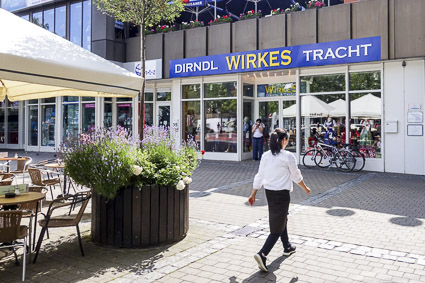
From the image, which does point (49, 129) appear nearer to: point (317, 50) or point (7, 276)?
point (317, 50)

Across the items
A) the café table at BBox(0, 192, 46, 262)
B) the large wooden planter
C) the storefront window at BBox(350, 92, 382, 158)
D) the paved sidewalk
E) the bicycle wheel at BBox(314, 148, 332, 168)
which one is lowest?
the paved sidewalk

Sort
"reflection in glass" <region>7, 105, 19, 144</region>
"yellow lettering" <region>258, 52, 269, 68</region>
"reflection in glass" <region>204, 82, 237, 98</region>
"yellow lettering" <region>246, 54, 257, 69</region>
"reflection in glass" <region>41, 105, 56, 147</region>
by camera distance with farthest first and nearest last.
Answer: "reflection in glass" <region>7, 105, 19, 144</region>
"reflection in glass" <region>41, 105, 56, 147</region>
"reflection in glass" <region>204, 82, 237, 98</region>
"yellow lettering" <region>246, 54, 257, 69</region>
"yellow lettering" <region>258, 52, 269, 68</region>

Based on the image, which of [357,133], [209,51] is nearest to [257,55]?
[209,51]

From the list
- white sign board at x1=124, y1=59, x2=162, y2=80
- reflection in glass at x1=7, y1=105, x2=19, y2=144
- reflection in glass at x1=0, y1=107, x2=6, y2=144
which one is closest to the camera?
white sign board at x1=124, y1=59, x2=162, y2=80

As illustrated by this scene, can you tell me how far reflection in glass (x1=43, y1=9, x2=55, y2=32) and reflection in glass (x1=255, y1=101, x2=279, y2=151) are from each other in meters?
11.8

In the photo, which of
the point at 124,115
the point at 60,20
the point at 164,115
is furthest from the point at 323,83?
the point at 60,20

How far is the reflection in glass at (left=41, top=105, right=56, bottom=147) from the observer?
20891 mm

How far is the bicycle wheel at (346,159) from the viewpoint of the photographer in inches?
489

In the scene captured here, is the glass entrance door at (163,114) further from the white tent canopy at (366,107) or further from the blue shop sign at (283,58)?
the white tent canopy at (366,107)

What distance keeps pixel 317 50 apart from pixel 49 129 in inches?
584

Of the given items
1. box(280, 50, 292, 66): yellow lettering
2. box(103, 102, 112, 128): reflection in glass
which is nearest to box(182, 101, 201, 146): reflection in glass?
box(280, 50, 292, 66): yellow lettering

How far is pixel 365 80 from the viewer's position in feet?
42.1

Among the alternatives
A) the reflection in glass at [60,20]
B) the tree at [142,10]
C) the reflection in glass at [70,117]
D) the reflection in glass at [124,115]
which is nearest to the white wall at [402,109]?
the tree at [142,10]

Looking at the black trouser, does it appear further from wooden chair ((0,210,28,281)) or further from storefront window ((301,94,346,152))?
storefront window ((301,94,346,152))
